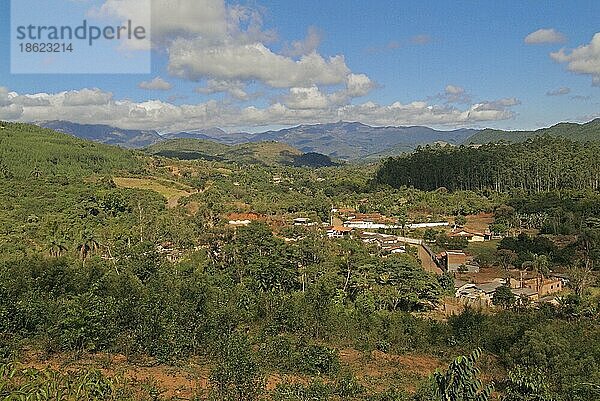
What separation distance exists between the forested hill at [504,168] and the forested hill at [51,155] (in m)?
34.1

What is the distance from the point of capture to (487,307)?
62.8 ft

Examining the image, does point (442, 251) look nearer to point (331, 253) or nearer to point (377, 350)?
point (331, 253)

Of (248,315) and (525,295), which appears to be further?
(525,295)

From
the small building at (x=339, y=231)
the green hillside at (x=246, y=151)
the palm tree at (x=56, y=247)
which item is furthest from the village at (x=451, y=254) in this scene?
the green hillside at (x=246, y=151)

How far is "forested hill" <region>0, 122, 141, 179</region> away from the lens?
50.8 metres

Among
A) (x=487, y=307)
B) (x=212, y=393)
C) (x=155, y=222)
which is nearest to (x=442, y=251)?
(x=487, y=307)

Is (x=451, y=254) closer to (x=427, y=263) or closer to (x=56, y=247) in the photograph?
(x=427, y=263)

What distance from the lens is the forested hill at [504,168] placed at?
5225 centimetres

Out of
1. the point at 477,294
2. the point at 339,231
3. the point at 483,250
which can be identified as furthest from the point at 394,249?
the point at 477,294

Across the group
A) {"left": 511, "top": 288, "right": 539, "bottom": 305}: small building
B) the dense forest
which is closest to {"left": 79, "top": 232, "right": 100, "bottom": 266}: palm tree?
the dense forest

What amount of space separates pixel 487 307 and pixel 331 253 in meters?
8.22

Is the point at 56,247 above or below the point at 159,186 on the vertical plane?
below

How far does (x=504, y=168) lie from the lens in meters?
56.8

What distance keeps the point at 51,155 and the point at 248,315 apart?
164 feet
